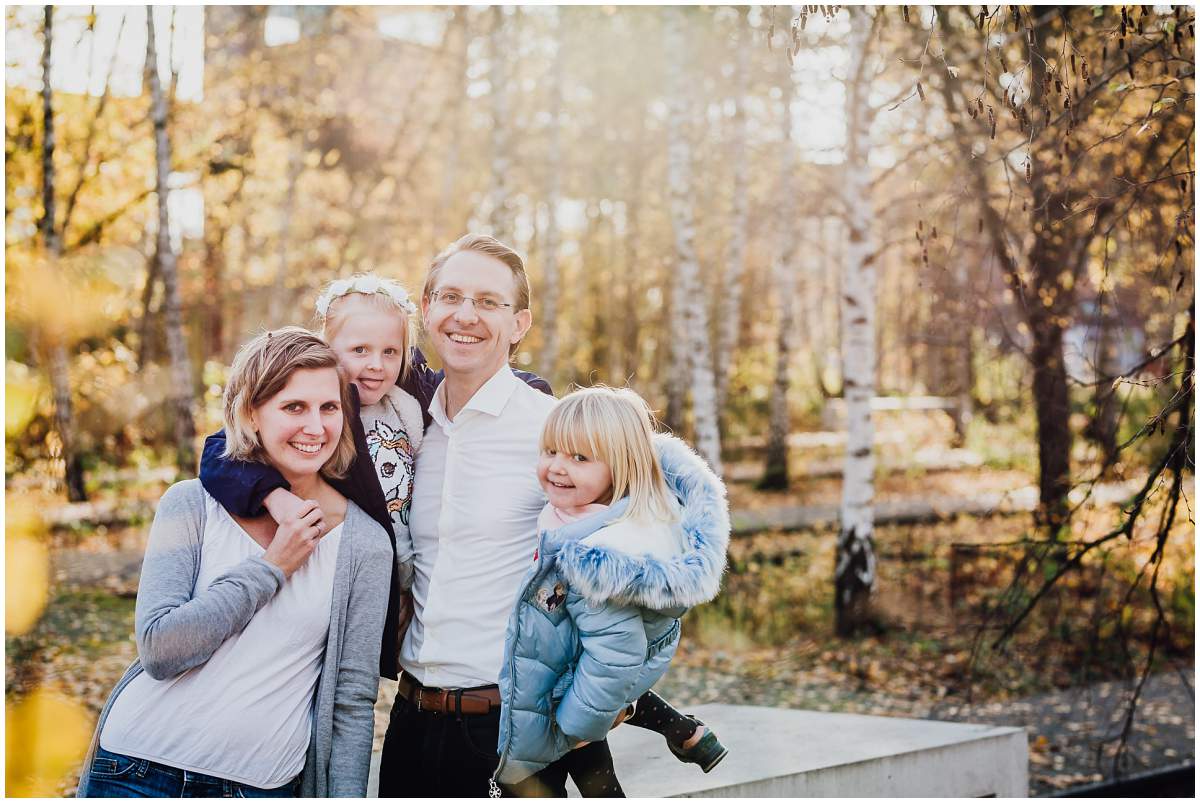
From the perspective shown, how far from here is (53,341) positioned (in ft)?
38.4

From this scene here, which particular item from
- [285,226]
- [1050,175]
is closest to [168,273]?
[285,226]

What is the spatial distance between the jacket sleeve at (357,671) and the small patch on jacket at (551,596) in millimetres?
423

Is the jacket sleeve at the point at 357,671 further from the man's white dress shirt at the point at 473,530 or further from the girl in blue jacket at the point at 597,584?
the girl in blue jacket at the point at 597,584

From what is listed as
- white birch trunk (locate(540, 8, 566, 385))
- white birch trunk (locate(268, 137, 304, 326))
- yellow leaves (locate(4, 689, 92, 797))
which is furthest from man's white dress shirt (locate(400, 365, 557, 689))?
white birch trunk (locate(268, 137, 304, 326))

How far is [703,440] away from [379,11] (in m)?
13.0

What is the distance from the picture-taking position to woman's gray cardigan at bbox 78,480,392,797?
2463 millimetres

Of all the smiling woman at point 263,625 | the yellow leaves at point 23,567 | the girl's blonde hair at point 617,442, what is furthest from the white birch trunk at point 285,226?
the girl's blonde hair at point 617,442

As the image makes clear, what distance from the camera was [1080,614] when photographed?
878 centimetres

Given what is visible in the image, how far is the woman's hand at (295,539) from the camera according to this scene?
8.41 ft

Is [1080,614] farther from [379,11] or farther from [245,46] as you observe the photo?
[379,11]

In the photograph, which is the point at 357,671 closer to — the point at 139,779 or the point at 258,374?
the point at 139,779

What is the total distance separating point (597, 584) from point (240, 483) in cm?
95

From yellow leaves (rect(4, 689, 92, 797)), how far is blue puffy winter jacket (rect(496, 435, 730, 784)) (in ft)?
12.1

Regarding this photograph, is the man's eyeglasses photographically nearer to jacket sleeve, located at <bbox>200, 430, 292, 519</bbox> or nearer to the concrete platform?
jacket sleeve, located at <bbox>200, 430, 292, 519</bbox>
